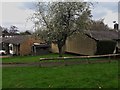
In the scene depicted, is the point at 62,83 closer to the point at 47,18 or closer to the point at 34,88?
the point at 34,88

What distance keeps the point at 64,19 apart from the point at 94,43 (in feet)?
18.9

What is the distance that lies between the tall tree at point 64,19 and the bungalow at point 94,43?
287 centimetres

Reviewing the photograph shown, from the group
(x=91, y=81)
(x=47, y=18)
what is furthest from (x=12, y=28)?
(x=91, y=81)

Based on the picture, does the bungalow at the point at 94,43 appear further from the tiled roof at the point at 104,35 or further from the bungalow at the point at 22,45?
the bungalow at the point at 22,45

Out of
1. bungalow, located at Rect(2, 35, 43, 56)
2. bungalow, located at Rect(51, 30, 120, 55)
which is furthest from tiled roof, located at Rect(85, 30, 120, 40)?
bungalow, located at Rect(2, 35, 43, 56)

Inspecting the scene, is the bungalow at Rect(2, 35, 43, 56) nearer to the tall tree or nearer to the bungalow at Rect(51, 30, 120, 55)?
the bungalow at Rect(51, 30, 120, 55)

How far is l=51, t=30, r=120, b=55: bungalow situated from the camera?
3801cm

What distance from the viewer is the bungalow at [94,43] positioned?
125 ft

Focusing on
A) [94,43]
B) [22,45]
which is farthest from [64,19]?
[22,45]

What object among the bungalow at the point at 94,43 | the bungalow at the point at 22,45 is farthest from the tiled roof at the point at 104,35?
the bungalow at the point at 22,45

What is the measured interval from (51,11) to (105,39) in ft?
29.0

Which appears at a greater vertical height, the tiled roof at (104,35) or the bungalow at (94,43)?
the tiled roof at (104,35)

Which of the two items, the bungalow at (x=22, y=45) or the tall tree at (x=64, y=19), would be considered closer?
the tall tree at (x=64, y=19)

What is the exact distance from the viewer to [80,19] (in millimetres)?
Answer: 37531
